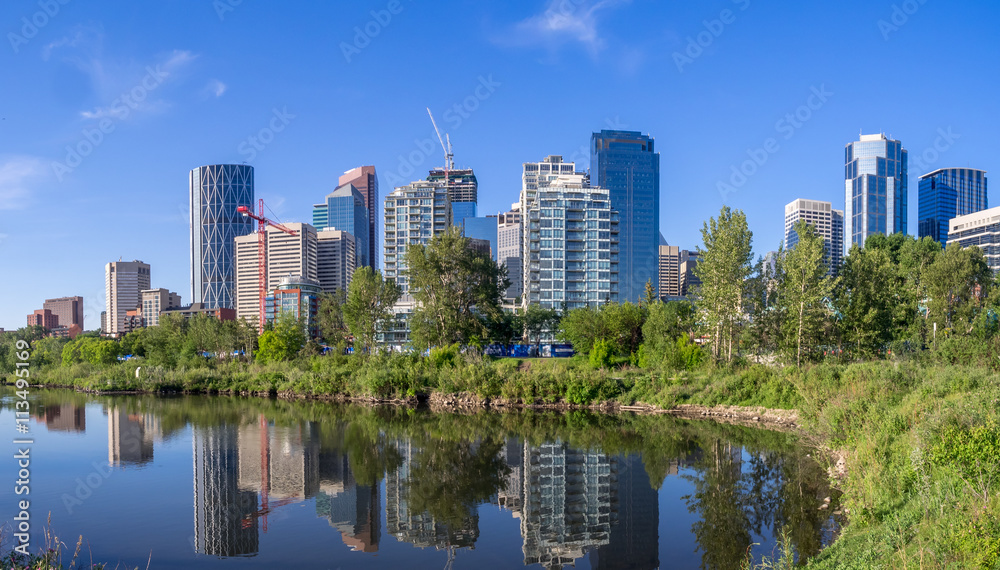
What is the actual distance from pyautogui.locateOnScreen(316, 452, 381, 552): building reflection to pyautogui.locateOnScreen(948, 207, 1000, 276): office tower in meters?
181

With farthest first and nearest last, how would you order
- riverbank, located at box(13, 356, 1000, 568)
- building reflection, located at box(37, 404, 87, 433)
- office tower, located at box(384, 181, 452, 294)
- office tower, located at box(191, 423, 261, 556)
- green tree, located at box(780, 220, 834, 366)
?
office tower, located at box(384, 181, 452, 294)
green tree, located at box(780, 220, 834, 366)
building reflection, located at box(37, 404, 87, 433)
office tower, located at box(191, 423, 261, 556)
riverbank, located at box(13, 356, 1000, 568)

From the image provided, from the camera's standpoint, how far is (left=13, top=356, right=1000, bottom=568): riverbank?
12.1 metres

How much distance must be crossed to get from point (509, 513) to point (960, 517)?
14.8 metres

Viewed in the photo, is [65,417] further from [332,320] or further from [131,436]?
[332,320]

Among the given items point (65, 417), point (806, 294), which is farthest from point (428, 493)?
point (65, 417)

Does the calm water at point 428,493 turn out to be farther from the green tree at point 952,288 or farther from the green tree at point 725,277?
the green tree at point 952,288

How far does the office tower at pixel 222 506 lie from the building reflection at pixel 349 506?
8.55 ft

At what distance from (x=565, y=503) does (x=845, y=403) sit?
12626 millimetres

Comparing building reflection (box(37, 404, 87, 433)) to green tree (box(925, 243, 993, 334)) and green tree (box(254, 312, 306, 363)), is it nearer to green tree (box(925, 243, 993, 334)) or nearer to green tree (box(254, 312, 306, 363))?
green tree (box(254, 312, 306, 363))

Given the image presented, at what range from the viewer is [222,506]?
2388cm

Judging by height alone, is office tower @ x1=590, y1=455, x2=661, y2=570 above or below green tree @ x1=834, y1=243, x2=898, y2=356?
below

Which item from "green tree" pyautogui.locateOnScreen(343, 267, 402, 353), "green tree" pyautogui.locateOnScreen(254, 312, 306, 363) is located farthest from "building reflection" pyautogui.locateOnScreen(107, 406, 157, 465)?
"green tree" pyautogui.locateOnScreen(343, 267, 402, 353)

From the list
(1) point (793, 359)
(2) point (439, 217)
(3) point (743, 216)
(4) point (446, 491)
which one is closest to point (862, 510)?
(4) point (446, 491)

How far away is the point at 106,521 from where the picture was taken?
21828 mm
